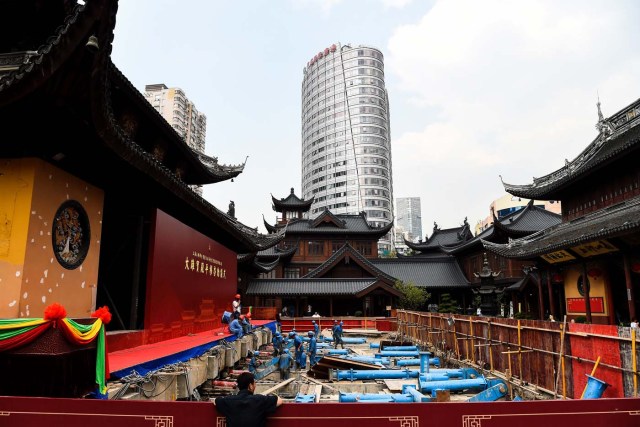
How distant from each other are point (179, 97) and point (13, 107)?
95950 mm

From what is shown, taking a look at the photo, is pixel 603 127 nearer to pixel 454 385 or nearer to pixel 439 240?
pixel 454 385

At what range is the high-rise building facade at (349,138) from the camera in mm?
109250

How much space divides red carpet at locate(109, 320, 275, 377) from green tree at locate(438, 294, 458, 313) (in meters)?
29.5

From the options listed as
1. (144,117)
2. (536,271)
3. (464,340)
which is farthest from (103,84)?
(536,271)

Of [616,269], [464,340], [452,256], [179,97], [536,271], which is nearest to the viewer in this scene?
[464,340]

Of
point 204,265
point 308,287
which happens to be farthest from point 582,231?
point 308,287

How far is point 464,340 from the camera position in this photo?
51.7 ft

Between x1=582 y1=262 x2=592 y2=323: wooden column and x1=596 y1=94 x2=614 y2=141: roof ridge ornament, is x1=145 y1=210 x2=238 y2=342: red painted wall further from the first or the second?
x1=596 y1=94 x2=614 y2=141: roof ridge ornament

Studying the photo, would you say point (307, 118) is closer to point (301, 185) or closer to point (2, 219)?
point (301, 185)

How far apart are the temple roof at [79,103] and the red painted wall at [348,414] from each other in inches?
160

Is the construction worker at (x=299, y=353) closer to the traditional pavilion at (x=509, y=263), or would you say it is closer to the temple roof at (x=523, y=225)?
the traditional pavilion at (x=509, y=263)

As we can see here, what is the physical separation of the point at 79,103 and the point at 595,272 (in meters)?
20.9

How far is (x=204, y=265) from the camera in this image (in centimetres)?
1622

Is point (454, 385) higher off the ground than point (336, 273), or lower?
lower
